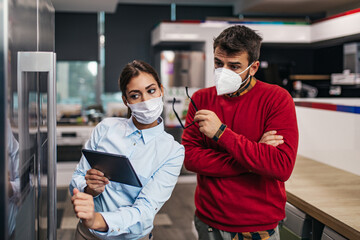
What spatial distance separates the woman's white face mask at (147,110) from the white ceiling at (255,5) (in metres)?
4.57

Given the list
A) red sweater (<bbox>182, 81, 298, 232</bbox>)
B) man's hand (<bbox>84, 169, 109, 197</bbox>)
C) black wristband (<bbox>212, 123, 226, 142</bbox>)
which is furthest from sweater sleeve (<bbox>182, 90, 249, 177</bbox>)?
man's hand (<bbox>84, 169, 109, 197</bbox>)

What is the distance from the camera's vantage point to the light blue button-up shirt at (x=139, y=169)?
1.41 metres

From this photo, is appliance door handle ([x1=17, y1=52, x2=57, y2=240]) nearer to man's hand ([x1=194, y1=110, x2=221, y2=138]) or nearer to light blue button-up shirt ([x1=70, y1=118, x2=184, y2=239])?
light blue button-up shirt ([x1=70, y1=118, x2=184, y2=239])

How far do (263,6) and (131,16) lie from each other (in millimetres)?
2223

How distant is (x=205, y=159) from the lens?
176 centimetres

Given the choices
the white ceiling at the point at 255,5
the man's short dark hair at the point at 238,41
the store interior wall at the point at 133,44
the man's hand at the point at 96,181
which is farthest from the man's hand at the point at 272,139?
the store interior wall at the point at 133,44

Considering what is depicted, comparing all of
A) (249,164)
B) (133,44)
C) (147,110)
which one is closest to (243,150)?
(249,164)

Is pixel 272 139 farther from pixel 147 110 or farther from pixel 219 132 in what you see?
pixel 147 110

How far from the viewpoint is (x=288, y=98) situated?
1750 millimetres

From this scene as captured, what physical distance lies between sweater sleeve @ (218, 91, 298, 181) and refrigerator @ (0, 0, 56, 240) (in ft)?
2.22

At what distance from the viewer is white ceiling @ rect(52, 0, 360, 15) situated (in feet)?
19.7

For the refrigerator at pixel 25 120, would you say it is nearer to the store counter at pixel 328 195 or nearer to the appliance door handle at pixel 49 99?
the appliance door handle at pixel 49 99

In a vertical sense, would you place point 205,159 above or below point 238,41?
below

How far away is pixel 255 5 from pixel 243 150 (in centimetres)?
509
